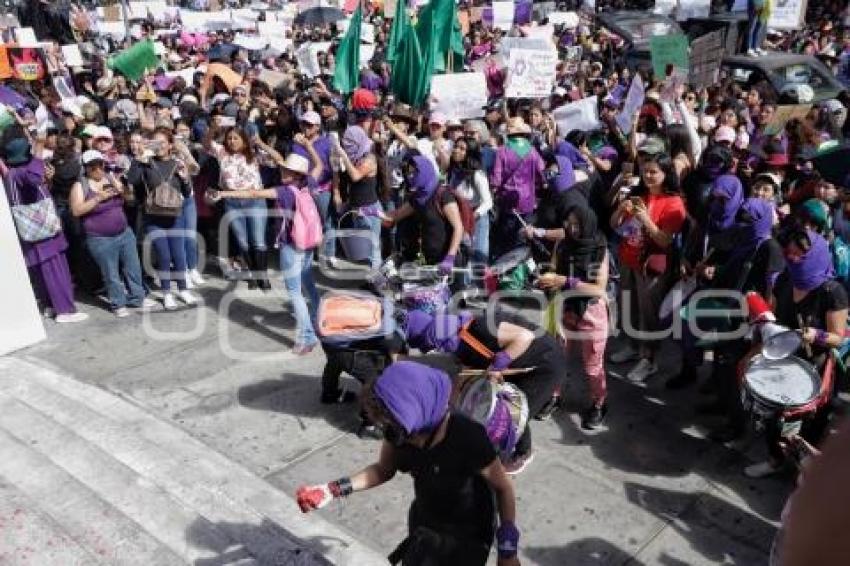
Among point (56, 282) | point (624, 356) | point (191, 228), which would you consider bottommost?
point (624, 356)

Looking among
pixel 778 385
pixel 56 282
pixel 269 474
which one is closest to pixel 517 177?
pixel 778 385

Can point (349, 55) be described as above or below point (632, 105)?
above

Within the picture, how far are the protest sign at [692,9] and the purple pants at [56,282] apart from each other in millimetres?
14504

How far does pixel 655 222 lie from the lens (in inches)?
219

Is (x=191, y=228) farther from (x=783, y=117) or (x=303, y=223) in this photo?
(x=783, y=117)

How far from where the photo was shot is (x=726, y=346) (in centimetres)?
518

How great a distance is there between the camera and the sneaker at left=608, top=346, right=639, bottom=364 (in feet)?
20.8

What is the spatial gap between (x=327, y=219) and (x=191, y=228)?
4.69ft

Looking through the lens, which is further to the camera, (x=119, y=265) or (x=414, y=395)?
(x=119, y=265)

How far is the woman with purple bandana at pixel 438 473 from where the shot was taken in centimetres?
279

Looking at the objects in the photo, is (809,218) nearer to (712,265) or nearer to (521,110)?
(712,265)

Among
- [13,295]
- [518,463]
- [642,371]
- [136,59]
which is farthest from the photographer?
[136,59]

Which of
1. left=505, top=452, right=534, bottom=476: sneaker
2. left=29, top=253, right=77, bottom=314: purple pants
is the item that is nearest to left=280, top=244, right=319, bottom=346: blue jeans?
left=29, top=253, right=77, bottom=314: purple pants

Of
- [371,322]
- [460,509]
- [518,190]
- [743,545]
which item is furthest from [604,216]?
[460,509]
